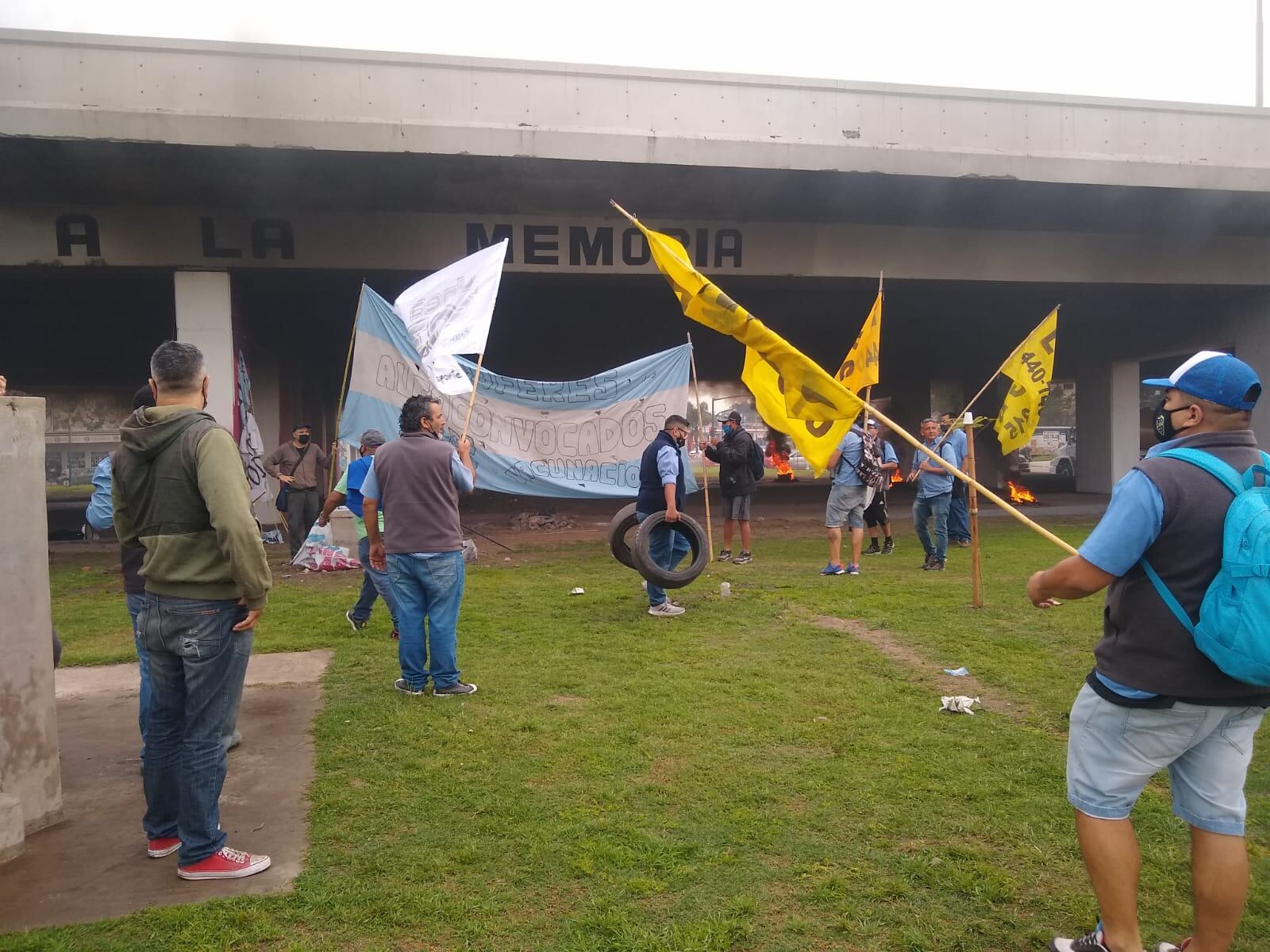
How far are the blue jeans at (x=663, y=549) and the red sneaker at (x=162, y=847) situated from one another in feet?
15.1

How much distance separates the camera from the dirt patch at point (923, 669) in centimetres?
502

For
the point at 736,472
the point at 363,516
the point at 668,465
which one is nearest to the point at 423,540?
the point at 363,516

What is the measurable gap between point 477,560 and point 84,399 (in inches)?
1107

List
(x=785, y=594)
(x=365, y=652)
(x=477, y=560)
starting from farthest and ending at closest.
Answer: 1. (x=477, y=560)
2. (x=785, y=594)
3. (x=365, y=652)

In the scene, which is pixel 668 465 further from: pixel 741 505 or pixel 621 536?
pixel 741 505

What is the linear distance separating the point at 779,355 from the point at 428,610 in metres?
2.67

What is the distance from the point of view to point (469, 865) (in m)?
3.21

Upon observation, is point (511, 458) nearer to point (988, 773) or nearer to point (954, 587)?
point (954, 587)

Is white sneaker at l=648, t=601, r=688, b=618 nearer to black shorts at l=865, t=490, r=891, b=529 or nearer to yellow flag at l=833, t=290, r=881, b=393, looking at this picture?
yellow flag at l=833, t=290, r=881, b=393

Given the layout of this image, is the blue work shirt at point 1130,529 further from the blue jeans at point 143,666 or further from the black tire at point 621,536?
the black tire at point 621,536

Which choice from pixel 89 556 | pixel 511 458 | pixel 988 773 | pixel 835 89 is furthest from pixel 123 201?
pixel 988 773

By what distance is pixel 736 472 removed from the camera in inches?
397

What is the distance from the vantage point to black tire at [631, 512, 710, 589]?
7.19 metres

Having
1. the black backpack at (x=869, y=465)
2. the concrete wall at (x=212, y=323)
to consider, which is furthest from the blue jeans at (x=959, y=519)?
the concrete wall at (x=212, y=323)
